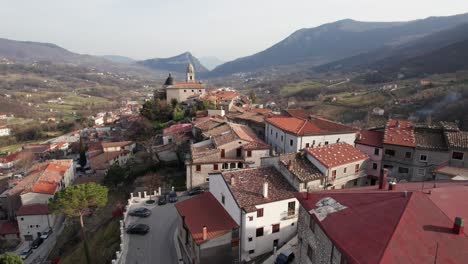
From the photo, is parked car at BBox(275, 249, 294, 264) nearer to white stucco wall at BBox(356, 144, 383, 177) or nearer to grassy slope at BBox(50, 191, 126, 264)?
grassy slope at BBox(50, 191, 126, 264)

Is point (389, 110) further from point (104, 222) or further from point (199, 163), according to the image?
point (104, 222)

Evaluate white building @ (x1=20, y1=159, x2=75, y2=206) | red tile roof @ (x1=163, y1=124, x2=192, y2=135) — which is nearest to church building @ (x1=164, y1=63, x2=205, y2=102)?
red tile roof @ (x1=163, y1=124, x2=192, y2=135)

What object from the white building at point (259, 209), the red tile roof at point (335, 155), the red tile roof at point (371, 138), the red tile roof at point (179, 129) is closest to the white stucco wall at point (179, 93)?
the red tile roof at point (179, 129)

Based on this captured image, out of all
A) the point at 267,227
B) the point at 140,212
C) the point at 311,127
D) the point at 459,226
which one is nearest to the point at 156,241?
the point at 140,212

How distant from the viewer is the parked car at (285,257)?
2339 cm

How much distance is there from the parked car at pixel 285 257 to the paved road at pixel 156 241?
951 cm

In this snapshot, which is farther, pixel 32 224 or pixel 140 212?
pixel 32 224

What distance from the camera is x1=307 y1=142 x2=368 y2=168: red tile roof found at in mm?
30398

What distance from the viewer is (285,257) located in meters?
23.5

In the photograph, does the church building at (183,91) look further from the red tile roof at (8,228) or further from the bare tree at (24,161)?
the bare tree at (24,161)

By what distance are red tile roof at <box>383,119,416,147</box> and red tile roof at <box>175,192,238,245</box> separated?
22218mm

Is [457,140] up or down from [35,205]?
up

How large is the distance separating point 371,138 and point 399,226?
27.2 meters

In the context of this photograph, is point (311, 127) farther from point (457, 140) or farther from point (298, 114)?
A: point (457, 140)
